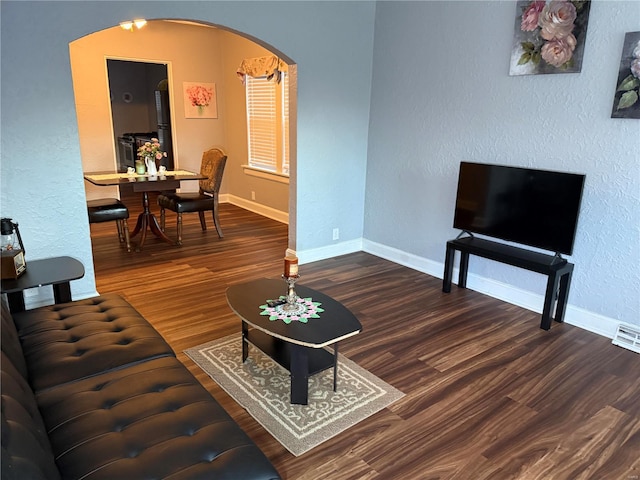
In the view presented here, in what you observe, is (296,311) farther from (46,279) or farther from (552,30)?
(552,30)

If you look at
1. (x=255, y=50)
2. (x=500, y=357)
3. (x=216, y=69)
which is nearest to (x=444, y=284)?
(x=500, y=357)

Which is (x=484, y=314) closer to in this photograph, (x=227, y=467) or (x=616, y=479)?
(x=616, y=479)

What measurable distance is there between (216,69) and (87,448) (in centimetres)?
668

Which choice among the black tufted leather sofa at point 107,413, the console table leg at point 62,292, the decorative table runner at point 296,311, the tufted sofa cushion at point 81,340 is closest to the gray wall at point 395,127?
the console table leg at point 62,292

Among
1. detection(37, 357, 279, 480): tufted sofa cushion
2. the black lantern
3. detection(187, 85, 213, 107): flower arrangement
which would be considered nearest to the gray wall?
the black lantern

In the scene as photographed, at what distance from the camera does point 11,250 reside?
2.84 metres

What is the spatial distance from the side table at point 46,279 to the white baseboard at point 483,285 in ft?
7.46

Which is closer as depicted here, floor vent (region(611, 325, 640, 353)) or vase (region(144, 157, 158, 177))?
floor vent (region(611, 325, 640, 353))

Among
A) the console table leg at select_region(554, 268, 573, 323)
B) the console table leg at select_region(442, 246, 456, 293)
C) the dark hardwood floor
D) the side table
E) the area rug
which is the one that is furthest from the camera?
the console table leg at select_region(442, 246, 456, 293)

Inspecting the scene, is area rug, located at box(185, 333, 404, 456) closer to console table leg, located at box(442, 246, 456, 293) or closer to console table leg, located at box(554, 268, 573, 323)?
console table leg, located at box(442, 246, 456, 293)

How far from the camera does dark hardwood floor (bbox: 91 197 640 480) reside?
211 centimetres

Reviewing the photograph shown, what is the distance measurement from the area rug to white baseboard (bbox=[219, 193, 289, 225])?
3.61 m

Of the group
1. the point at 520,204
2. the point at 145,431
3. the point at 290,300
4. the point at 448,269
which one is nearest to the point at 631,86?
the point at 520,204

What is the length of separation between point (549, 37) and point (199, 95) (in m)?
5.28
